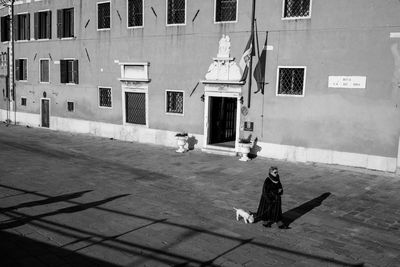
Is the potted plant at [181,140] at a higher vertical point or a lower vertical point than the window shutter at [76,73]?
lower

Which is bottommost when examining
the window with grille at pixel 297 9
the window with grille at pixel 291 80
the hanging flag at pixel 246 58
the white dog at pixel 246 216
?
the white dog at pixel 246 216

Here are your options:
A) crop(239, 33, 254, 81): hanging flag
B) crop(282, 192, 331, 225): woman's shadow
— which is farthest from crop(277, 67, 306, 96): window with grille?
crop(282, 192, 331, 225): woman's shadow

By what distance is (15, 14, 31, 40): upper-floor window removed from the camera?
26250 mm

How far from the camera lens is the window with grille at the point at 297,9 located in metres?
15.2

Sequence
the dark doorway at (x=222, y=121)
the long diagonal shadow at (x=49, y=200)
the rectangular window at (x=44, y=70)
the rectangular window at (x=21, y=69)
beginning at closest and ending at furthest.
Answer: the long diagonal shadow at (x=49, y=200)
the dark doorway at (x=222, y=121)
the rectangular window at (x=44, y=70)
the rectangular window at (x=21, y=69)

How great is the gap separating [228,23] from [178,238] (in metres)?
11.3

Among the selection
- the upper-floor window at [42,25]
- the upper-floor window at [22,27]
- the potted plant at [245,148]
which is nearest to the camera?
the potted plant at [245,148]

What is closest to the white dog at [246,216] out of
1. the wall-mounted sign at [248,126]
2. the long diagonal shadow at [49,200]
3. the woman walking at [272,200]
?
the woman walking at [272,200]

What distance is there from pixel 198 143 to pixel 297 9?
23.6ft

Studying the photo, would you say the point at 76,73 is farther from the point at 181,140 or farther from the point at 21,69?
the point at 181,140

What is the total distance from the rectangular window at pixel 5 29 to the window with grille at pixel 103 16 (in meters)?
10.1

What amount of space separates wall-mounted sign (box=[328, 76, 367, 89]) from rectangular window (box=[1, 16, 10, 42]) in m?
23.4

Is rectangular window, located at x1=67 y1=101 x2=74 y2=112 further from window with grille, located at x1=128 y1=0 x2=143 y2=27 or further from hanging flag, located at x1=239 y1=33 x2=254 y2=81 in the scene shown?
hanging flag, located at x1=239 y1=33 x2=254 y2=81

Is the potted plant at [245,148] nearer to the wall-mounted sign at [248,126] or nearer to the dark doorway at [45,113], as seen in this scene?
the wall-mounted sign at [248,126]
